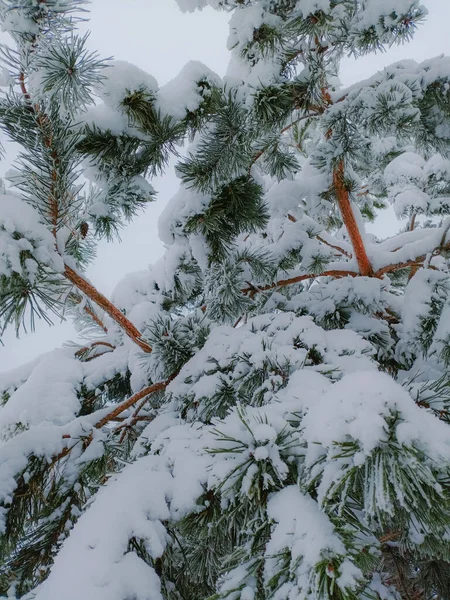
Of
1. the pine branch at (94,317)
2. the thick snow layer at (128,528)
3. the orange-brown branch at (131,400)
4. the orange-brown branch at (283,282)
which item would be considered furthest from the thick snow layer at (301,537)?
the pine branch at (94,317)

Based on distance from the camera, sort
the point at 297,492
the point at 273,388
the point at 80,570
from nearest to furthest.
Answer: the point at 297,492 < the point at 80,570 < the point at 273,388

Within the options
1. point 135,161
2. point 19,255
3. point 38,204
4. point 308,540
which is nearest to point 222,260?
point 135,161

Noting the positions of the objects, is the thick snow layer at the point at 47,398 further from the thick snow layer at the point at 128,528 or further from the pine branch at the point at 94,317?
the pine branch at the point at 94,317

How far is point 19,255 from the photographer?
1.21 meters

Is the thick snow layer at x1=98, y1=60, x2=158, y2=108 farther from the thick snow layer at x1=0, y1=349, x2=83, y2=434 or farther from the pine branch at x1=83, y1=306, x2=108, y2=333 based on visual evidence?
the pine branch at x1=83, y1=306, x2=108, y2=333

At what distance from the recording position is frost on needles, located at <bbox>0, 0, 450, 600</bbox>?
0.79 meters

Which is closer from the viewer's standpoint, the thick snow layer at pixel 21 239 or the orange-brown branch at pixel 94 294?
the thick snow layer at pixel 21 239

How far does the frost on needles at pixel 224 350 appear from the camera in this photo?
0.79 m

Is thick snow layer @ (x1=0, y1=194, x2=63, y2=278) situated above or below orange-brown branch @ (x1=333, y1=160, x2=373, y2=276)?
above

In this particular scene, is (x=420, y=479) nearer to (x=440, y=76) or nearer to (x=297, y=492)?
(x=297, y=492)

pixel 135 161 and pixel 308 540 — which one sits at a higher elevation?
pixel 135 161

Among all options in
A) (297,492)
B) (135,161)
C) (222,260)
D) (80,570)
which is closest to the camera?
(297,492)

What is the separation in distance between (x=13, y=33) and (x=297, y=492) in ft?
5.91

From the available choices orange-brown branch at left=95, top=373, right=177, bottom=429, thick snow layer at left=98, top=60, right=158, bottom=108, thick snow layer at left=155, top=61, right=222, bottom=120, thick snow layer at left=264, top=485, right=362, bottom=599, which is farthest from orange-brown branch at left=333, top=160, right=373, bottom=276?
thick snow layer at left=264, top=485, right=362, bottom=599
